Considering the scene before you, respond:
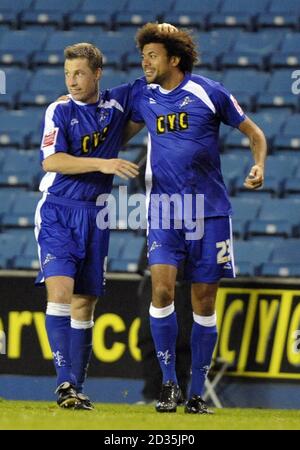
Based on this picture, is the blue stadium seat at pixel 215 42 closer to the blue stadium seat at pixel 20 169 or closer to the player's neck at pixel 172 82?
the blue stadium seat at pixel 20 169

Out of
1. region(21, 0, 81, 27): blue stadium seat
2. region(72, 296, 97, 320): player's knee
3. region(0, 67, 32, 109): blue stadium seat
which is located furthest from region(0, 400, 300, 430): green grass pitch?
region(21, 0, 81, 27): blue stadium seat

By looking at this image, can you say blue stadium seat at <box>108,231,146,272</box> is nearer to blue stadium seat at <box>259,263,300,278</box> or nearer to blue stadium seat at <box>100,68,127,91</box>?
blue stadium seat at <box>259,263,300,278</box>

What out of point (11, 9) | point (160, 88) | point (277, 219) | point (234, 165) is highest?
point (11, 9)

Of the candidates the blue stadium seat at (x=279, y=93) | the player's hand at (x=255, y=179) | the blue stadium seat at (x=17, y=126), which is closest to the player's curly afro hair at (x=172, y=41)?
the player's hand at (x=255, y=179)

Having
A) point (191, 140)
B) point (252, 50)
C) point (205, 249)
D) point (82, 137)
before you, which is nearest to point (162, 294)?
point (205, 249)

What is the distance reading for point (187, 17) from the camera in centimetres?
1450

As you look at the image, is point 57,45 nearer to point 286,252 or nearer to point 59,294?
point 286,252

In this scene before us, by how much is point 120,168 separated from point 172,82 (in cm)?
72

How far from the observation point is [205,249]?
23.0 ft

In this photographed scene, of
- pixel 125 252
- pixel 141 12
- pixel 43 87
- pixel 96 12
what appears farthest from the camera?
pixel 96 12

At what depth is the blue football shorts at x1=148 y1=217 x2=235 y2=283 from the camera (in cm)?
695
